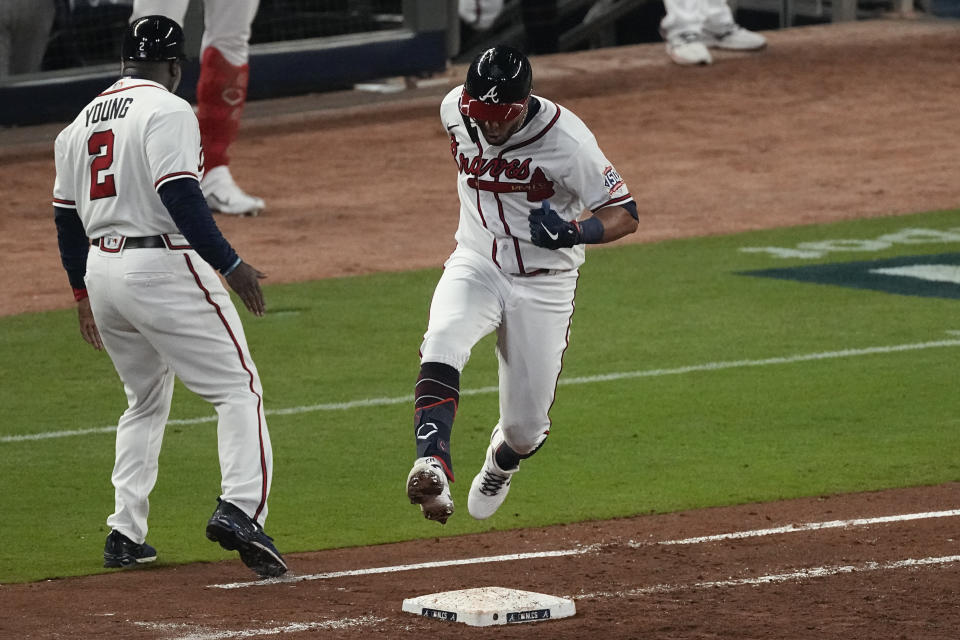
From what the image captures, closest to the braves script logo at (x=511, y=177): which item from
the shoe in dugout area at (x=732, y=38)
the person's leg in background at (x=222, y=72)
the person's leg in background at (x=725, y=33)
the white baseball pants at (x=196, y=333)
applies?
the white baseball pants at (x=196, y=333)

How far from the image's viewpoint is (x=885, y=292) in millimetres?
11219

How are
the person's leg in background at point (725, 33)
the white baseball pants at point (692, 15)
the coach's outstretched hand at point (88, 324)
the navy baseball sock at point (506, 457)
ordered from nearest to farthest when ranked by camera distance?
the coach's outstretched hand at point (88, 324), the navy baseball sock at point (506, 457), the white baseball pants at point (692, 15), the person's leg in background at point (725, 33)

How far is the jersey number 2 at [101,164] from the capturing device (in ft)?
20.0

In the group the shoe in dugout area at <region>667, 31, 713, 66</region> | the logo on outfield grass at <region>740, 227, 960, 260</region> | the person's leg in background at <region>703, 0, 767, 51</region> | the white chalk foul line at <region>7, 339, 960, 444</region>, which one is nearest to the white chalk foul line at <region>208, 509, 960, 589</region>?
the white chalk foul line at <region>7, 339, 960, 444</region>

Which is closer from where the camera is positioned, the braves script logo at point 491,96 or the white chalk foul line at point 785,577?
the white chalk foul line at point 785,577

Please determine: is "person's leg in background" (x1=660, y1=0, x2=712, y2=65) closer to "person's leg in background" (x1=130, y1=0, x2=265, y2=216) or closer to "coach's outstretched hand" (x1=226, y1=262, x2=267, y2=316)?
"person's leg in background" (x1=130, y1=0, x2=265, y2=216)

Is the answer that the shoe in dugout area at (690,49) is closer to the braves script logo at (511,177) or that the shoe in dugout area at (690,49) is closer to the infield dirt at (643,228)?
the infield dirt at (643,228)

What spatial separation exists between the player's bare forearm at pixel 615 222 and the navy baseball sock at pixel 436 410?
2.38 feet

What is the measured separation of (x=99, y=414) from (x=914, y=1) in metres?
15.2

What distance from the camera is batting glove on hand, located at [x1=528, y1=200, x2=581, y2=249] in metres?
Answer: 5.88

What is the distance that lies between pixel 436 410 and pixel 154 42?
1.67m

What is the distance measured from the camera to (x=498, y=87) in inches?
237

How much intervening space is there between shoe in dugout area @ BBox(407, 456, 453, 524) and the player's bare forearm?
1144 millimetres

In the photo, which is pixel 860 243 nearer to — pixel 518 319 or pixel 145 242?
pixel 518 319
